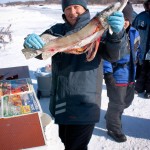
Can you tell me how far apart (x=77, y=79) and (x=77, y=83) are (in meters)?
0.04

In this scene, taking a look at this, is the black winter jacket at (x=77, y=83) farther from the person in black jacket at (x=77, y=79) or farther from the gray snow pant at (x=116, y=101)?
the gray snow pant at (x=116, y=101)

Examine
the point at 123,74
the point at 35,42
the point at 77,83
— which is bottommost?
the point at 123,74

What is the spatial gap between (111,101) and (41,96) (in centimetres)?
222

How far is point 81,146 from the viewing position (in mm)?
2797

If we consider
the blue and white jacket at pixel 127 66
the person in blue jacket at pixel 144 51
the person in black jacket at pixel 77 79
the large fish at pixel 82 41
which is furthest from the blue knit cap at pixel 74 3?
the person in blue jacket at pixel 144 51

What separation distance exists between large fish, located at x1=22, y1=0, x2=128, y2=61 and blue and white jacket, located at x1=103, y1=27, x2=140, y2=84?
4.72 ft

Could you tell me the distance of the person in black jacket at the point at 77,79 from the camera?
7.93ft

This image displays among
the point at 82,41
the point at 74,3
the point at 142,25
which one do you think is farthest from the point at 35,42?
the point at 142,25

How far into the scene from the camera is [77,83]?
2.50 metres

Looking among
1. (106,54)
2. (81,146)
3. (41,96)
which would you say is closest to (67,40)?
(106,54)

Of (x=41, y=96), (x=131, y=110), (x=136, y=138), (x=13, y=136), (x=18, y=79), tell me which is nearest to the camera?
(x=13, y=136)

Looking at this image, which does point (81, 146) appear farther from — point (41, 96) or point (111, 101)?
point (41, 96)

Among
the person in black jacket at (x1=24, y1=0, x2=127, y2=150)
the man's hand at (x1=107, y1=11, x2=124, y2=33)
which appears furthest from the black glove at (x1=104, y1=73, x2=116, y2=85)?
the man's hand at (x1=107, y1=11, x2=124, y2=33)

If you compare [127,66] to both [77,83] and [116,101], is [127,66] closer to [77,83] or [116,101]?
[116,101]
